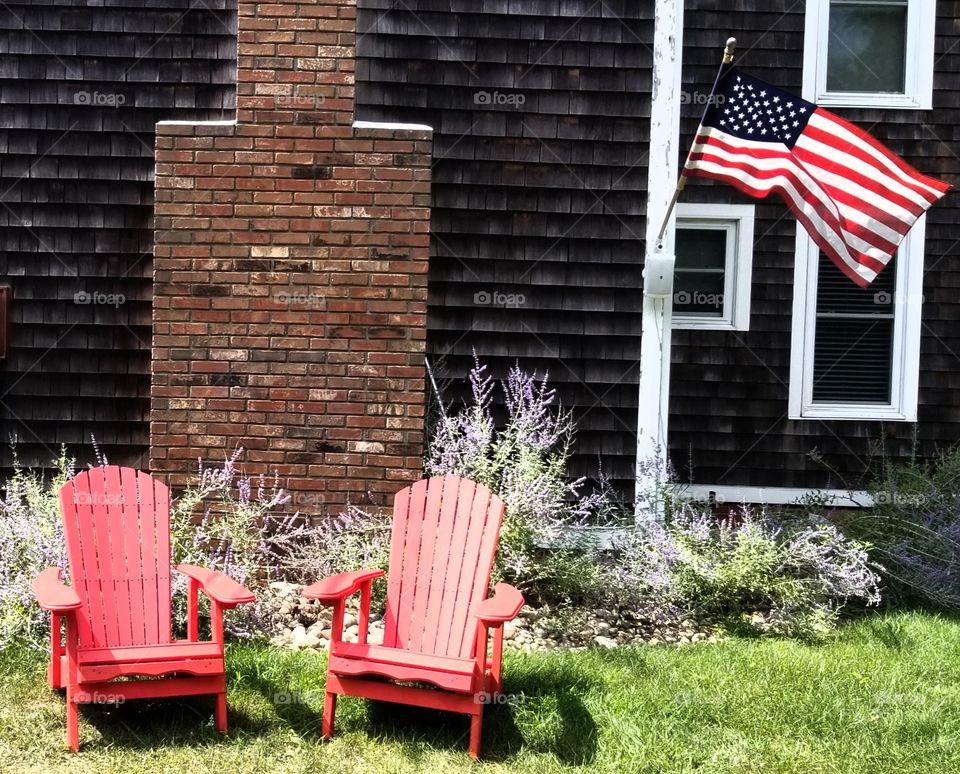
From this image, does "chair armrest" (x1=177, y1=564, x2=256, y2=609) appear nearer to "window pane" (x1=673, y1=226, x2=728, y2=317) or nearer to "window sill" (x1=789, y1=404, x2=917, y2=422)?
"window pane" (x1=673, y1=226, x2=728, y2=317)

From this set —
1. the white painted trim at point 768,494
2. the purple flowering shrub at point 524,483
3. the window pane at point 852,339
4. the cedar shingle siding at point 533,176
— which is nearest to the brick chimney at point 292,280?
the purple flowering shrub at point 524,483

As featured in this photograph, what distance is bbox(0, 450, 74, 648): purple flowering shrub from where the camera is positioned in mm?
3750

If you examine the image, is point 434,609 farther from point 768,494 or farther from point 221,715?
point 768,494

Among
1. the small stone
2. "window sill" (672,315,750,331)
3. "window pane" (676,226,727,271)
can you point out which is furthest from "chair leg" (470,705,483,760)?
"window pane" (676,226,727,271)

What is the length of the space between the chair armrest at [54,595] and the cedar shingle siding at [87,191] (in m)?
2.31

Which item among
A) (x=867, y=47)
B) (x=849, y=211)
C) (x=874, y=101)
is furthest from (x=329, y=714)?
(x=867, y=47)

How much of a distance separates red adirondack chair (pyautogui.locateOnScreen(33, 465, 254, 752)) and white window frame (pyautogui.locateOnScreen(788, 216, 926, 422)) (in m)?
4.10

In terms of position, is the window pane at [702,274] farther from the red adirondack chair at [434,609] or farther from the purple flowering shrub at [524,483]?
the red adirondack chair at [434,609]

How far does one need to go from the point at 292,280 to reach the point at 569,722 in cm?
266

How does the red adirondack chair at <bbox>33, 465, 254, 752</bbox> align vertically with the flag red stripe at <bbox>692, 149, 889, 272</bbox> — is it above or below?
below

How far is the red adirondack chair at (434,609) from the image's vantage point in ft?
10.1

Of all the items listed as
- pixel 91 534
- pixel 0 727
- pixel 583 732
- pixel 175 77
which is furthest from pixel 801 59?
pixel 0 727

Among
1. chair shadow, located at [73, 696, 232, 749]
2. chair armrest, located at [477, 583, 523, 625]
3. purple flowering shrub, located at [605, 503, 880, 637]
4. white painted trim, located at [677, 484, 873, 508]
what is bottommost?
chair shadow, located at [73, 696, 232, 749]

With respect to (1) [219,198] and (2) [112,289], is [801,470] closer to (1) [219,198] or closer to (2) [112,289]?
(1) [219,198]
